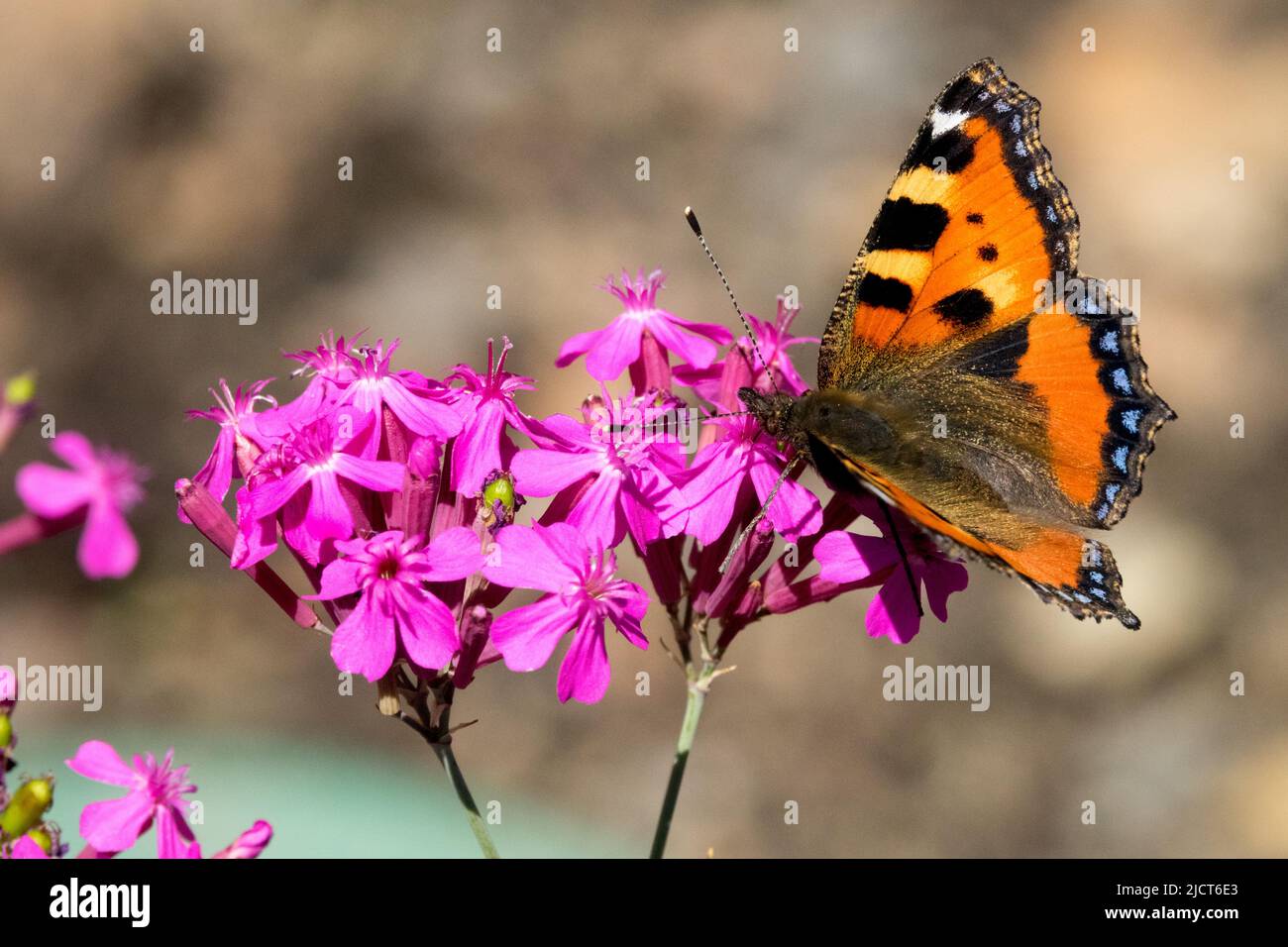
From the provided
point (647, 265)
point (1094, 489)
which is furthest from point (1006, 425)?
point (647, 265)

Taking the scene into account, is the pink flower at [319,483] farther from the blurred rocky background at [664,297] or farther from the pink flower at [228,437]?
the blurred rocky background at [664,297]

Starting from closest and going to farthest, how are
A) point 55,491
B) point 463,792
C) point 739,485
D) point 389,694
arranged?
1. point 55,491
2. point 389,694
3. point 463,792
4. point 739,485

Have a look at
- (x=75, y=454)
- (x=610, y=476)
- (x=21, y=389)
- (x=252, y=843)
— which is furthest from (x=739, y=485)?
(x=21, y=389)

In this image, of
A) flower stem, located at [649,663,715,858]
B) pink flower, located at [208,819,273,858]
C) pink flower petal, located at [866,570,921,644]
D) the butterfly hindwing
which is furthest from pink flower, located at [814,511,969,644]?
pink flower, located at [208,819,273,858]

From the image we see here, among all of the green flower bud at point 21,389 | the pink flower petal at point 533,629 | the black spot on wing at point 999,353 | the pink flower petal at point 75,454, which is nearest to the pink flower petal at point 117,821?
the pink flower petal at point 533,629

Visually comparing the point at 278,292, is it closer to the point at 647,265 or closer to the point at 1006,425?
the point at 647,265

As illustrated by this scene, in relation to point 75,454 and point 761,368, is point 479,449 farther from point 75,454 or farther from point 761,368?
point 75,454

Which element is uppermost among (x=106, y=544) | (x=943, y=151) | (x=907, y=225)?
(x=943, y=151)

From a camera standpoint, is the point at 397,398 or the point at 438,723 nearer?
the point at 438,723
